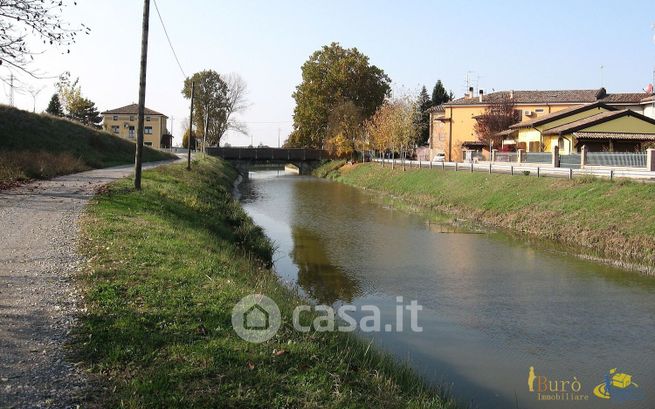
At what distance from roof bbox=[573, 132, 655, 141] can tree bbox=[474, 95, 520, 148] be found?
2100cm

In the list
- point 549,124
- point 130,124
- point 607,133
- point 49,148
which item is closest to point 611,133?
point 607,133

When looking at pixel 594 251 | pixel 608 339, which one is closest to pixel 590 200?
pixel 594 251

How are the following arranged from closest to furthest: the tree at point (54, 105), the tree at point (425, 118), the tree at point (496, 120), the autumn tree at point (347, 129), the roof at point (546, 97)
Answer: the roof at point (546, 97) → the tree at point (496, 120) → the autumn tree at point (347, 129) → the tree at point (54, 105) → the tree at point (425, 118)

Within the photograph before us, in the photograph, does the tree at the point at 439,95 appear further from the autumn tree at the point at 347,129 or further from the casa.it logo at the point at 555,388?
the casa.it logo at the point at 555,388

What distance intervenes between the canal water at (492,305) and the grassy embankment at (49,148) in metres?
11.3

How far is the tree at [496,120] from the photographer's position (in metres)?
65.1

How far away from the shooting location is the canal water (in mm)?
8883

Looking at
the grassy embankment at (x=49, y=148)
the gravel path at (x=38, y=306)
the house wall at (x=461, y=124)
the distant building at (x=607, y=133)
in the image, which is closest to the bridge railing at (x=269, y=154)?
the house wall at (x=461, y=124)

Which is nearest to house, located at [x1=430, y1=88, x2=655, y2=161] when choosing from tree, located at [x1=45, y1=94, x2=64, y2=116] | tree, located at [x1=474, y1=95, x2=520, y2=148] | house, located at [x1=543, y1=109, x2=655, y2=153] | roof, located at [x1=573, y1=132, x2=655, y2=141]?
tree, located at [x1=474, y1=95, x2=520, y2=148]

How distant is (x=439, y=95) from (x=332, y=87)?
3957 centimetres

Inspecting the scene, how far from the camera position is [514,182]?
32.0m

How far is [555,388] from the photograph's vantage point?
864 cm

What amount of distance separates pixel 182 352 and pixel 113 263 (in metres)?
4.09

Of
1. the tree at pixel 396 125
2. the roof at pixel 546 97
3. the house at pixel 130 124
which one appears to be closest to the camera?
the tree at pixel 396 125
